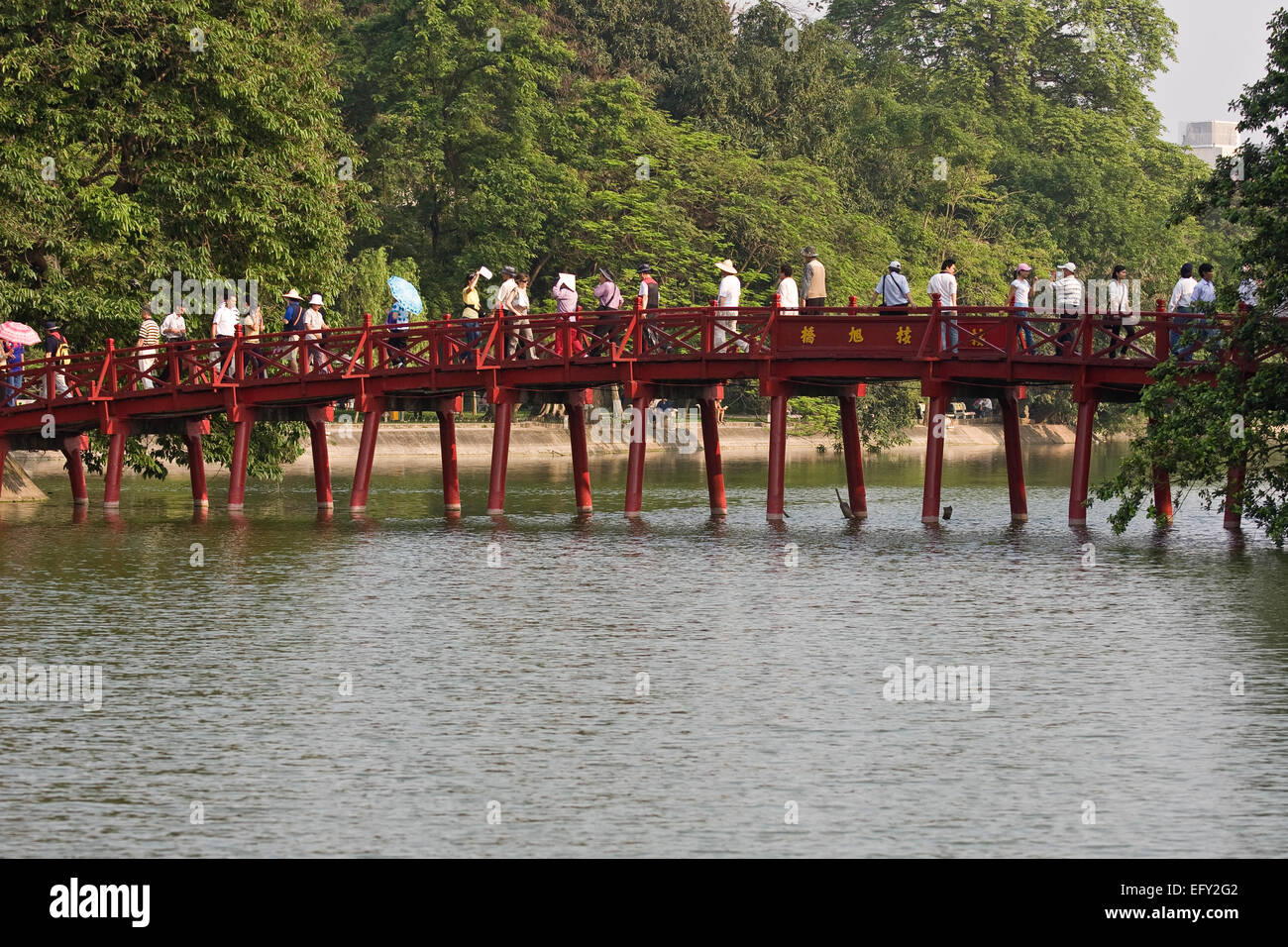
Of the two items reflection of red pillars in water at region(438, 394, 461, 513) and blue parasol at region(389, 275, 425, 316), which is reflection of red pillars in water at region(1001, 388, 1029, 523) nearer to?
reflection of red pillars in water at region(438, 394, 461, 513)

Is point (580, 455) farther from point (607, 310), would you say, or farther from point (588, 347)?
point (607, 310)

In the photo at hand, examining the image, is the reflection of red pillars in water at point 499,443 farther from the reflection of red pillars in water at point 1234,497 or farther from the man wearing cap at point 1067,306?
the reflection of red pillars in water at point 1234,497

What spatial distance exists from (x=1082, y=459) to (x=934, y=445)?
2.76 metres

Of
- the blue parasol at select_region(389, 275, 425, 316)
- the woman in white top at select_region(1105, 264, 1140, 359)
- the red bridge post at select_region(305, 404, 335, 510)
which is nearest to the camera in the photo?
the woman in white top at select_region(1105, 264, 1140, 359)

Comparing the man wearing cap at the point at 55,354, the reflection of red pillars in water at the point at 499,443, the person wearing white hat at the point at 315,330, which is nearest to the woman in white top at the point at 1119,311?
the reflection of red pillars in water at the point at 499,443

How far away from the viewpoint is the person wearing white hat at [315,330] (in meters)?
41.0

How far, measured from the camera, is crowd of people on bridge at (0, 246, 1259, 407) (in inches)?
1480

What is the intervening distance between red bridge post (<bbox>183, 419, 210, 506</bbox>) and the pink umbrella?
416cm

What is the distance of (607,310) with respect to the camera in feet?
131

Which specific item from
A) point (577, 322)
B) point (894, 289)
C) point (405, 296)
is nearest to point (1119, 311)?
point (894, 289)

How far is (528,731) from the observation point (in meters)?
20.5

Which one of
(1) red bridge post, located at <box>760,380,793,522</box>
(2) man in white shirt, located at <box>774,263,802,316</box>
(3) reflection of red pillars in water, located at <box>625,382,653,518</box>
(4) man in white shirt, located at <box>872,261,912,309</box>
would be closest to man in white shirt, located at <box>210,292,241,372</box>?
(3) reflection of red pillars in water, located at <box>625,382,653,518</box>

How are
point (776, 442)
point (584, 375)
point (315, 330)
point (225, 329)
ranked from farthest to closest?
1. point (315, 330)
2. point (225, 329)
3. point (776, 442)
4. point (584, 375)

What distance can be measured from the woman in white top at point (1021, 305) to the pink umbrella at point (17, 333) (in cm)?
1859
